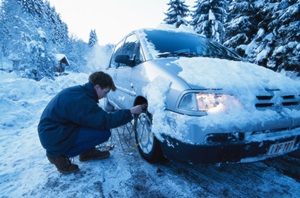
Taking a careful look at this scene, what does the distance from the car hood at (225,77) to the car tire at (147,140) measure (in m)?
0.67

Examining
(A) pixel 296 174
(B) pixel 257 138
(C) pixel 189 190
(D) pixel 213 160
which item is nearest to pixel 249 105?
(B) pixel 257 138

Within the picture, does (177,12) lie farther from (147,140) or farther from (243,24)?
(147,140)

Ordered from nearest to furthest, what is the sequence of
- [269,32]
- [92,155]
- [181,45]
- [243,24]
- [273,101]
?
1. [273,101]
2. [92,155]
3. [181,45]
4. [269,32]
5. [243,24]

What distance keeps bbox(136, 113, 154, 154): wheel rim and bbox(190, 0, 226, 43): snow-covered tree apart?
55.1 feet

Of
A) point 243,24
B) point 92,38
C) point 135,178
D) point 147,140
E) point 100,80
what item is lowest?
point 135,178

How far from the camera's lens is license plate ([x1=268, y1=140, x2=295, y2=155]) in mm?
1744

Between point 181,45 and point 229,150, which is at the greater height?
point 181,45

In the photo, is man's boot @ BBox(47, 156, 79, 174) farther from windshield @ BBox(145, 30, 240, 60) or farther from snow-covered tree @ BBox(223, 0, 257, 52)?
snow-covered tree @ BBox(223, 0, 257, 52)

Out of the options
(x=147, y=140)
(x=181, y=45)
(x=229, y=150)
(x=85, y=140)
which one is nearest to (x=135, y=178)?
(x=147, y=140)

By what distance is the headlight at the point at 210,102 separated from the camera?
166cm

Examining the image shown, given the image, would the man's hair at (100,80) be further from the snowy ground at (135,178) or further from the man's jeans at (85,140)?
the snowy ground at (135,178)

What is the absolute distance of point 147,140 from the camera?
242 centimetres

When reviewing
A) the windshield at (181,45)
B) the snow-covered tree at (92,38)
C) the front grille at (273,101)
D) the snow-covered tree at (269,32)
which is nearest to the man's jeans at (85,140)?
the windshield at (181,45)

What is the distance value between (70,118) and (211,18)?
1796 centimetres
